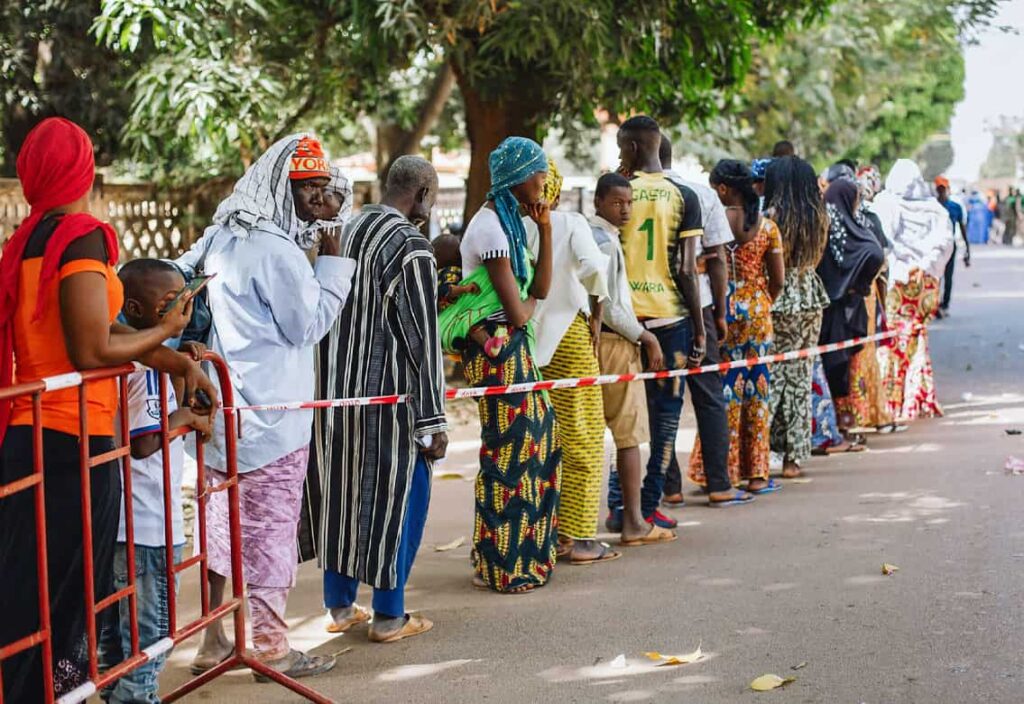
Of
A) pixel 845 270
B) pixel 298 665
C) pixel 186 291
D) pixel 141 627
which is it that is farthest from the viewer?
pixel 845 270

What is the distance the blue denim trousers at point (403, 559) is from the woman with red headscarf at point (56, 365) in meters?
1.78

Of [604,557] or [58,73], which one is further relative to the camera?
[58,73]

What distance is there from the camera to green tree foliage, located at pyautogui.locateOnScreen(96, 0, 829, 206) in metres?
10.4

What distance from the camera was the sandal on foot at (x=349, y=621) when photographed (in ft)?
19.3

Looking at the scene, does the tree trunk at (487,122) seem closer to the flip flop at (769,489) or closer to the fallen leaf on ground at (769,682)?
the flip flop at (769,489)

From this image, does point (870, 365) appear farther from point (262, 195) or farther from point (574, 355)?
point (262, 195)

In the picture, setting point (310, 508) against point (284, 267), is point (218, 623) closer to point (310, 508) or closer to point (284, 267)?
point (310, 508)

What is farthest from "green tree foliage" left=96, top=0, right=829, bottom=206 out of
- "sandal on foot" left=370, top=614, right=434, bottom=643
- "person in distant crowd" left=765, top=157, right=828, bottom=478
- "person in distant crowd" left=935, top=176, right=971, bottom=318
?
"person in distant crowd" left=935, top=176, right=971, bottom=318

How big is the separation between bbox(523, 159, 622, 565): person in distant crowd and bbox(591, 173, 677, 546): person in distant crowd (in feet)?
0.65

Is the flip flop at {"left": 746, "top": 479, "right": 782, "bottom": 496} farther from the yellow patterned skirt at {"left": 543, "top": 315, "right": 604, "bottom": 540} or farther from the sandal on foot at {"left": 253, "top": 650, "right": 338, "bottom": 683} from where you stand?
the sandal on foot at {"left": 253, "top": 650, "right": 338, "bottom": 683}

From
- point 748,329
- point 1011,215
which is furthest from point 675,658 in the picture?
point 1011,215

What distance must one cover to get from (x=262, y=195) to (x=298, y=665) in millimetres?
1695

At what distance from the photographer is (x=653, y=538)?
24.2 ft

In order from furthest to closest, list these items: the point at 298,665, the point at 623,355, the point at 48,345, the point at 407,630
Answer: the point at 623,355 → the point at 407,630 → the point at 298,665 → the point at 48,345
